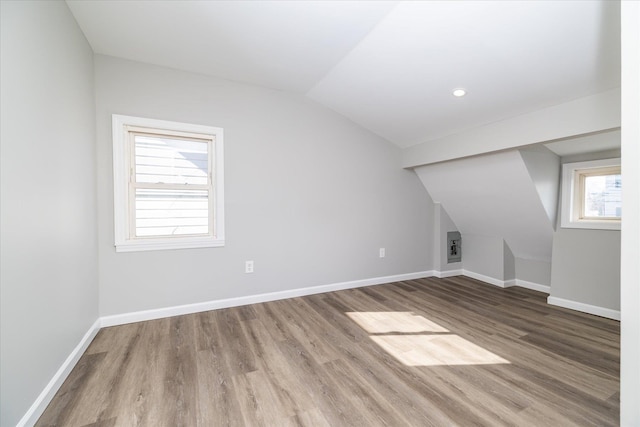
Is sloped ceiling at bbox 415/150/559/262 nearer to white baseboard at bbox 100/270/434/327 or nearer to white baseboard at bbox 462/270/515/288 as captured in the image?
white baseboard at bbox 462/270/515/288

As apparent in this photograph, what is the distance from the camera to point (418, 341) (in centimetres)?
214

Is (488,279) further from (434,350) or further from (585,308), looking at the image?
(434,350)

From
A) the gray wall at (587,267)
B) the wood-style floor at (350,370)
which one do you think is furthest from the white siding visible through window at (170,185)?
the gray wall at (587,267)

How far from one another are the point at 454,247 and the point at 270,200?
299 cm

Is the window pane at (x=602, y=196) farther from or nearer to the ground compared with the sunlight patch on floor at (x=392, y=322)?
farther from the ground

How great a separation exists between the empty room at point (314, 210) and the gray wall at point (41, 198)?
2cm

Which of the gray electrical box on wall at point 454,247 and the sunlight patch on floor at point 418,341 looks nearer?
the sunlight patch on floor at point 418,341

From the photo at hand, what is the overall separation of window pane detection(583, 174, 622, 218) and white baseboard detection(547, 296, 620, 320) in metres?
0.94

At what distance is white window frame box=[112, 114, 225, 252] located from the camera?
7.77ft

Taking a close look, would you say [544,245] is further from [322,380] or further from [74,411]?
[74,411]

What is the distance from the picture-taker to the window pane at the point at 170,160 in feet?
8.22

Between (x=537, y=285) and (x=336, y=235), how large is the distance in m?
2.73

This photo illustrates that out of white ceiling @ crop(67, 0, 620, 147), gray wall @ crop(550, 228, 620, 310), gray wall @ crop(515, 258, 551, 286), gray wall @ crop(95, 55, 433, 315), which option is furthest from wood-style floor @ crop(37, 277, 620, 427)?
white ceiling @ crop(67, 0, 620, 147)

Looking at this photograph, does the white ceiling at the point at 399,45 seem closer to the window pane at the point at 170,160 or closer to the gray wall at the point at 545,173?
the gray wall at the point at 545,173
